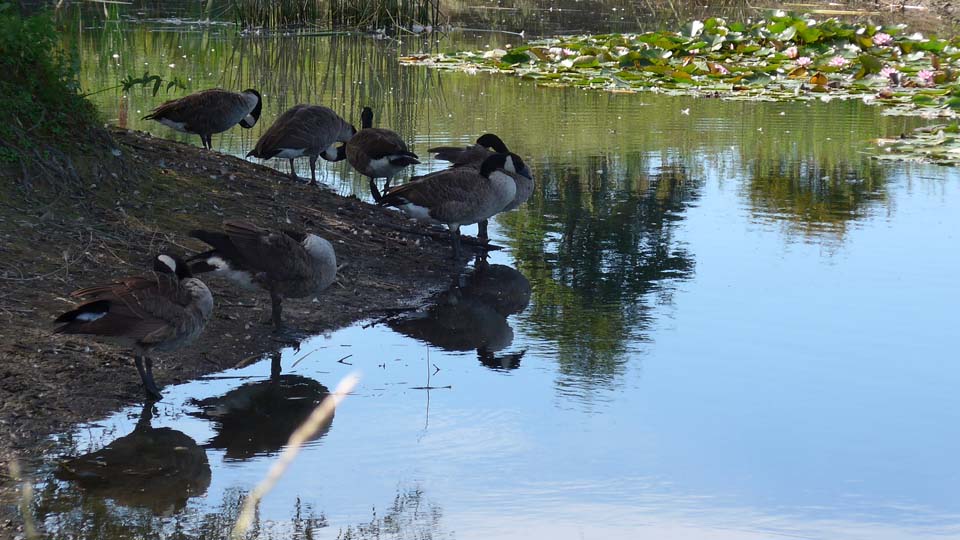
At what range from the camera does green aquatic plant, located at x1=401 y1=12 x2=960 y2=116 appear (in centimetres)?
1950

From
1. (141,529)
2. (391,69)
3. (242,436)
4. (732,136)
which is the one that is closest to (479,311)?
(242,436)

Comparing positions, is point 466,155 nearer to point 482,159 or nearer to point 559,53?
point 482,159

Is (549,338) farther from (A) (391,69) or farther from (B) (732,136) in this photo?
(A) (391,69)

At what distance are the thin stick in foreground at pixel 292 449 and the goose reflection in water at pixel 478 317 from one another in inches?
40.7

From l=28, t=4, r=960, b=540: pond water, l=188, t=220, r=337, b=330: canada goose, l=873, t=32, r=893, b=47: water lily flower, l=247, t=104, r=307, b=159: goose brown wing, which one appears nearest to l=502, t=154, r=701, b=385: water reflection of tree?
l=28, t=4, r=960, b=540: pond water

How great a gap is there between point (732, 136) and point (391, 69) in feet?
27.2

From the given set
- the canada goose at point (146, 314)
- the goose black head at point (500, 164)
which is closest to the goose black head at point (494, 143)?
the goose black head at point (500, 164)

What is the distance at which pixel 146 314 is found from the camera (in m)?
6.09

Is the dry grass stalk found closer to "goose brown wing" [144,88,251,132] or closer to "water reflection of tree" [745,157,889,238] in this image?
"goose brown wing" [144,88,251,132]

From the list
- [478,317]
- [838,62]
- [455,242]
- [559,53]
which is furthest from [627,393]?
[559,53]

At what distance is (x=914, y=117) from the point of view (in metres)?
17.6

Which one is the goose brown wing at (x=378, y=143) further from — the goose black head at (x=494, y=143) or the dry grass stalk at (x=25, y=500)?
the dry grass stalk at (x=25, y=500)

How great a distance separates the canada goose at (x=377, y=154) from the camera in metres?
11.0

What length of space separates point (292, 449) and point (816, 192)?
8376 millimetres
